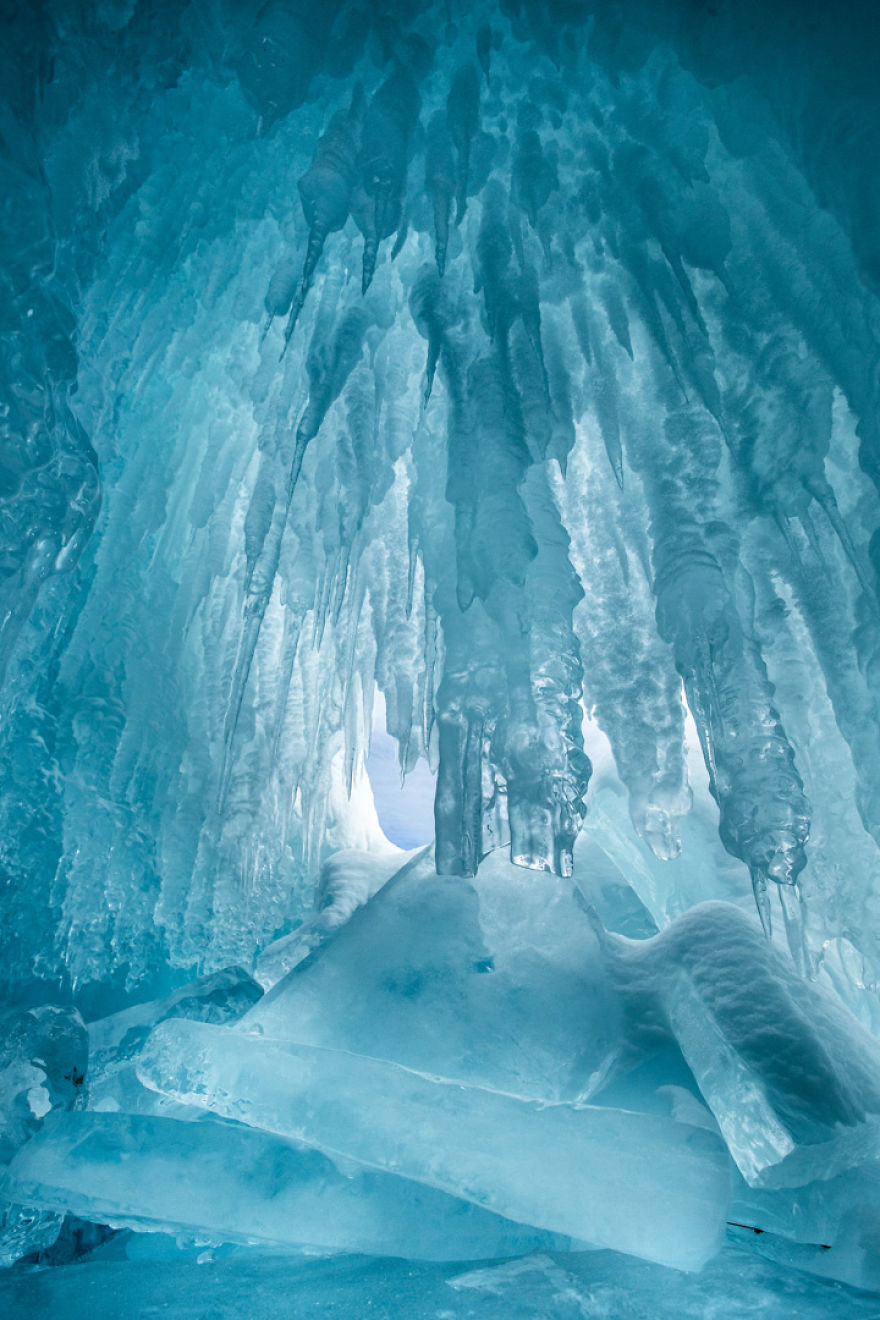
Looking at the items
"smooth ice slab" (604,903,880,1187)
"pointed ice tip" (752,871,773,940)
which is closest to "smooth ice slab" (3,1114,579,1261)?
"smooth ice slab" (604,903,880,1187)

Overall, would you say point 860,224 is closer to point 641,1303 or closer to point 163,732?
point 641,1303

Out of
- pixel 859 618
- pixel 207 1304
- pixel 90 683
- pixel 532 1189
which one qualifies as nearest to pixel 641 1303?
pixel 532 1189

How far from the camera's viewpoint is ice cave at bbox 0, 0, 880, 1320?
2.59m

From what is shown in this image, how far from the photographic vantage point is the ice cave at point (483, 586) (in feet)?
8.51

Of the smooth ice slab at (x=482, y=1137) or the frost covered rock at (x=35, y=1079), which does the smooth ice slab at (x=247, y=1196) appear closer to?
the smooth ice slab at (x=482, y=1137)

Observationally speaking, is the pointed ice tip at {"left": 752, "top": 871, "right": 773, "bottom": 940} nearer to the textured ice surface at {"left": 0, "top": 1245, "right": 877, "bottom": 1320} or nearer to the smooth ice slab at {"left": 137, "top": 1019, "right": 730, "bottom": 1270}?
the smooth ice slab at {"left": 137, "top": 1019, "right": 730, "bottom": 1270}

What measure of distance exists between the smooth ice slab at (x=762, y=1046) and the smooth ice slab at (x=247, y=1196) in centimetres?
102

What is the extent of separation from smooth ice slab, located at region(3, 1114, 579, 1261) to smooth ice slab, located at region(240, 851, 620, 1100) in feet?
2.18

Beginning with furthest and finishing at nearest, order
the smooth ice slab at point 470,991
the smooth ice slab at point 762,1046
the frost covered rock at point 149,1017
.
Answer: the frost covered rock at point 149,1017 < the smooth ice slab at point 470,991 < the smooth ice slab at point 762,1046

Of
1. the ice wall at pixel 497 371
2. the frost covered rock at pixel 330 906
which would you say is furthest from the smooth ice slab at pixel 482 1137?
the frost covered rock at pixel 330 906

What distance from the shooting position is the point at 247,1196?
2.58m

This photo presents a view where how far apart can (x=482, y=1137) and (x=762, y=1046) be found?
144cm

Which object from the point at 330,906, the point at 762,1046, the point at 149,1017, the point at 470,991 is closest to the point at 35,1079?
the point at 149,1017

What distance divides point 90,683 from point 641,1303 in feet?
18.2
